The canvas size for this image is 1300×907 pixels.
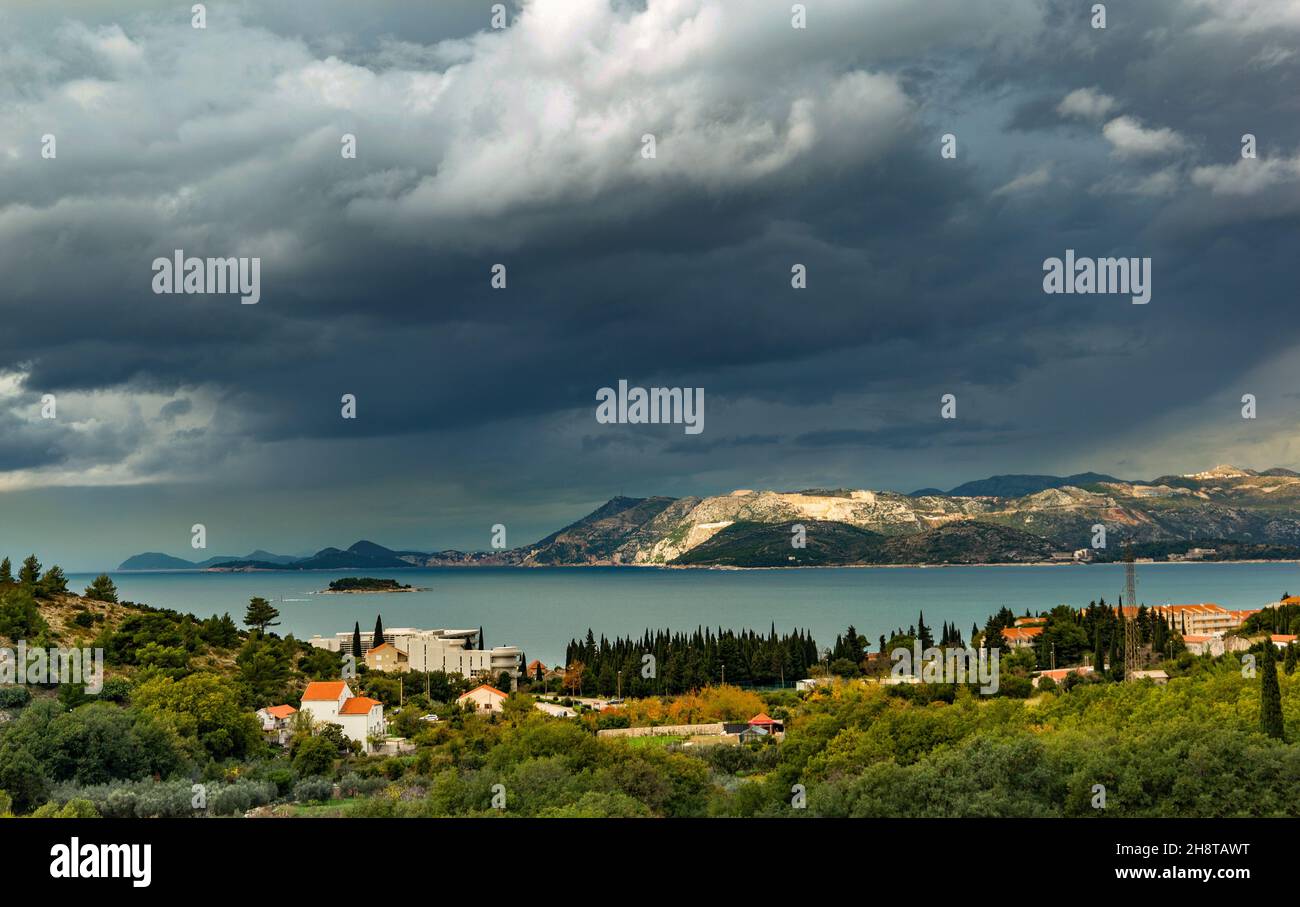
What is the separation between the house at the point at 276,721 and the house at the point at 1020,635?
132 feet

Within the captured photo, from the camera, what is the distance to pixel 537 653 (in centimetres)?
7931

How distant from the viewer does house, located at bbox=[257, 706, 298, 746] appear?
33125 mm

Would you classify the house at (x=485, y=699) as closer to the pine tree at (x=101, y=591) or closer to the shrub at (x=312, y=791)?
the pine tree at (x=101, y=591)

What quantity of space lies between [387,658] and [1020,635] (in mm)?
38772

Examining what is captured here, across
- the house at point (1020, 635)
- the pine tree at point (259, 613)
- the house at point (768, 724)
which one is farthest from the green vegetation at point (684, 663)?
the pine tree at point (259, 613)

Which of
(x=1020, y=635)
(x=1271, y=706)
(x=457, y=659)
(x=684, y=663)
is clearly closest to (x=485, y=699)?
(x=684, y=663)

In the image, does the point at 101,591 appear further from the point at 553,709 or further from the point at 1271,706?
the point at 1271,706

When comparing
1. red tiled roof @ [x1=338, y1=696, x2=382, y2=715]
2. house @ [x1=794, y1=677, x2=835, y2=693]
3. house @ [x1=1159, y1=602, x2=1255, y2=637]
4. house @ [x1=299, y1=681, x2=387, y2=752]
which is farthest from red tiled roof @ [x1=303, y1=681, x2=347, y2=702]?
house @ [x1=1159, y1=602, x2=1255, y2=637]

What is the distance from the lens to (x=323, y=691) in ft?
117

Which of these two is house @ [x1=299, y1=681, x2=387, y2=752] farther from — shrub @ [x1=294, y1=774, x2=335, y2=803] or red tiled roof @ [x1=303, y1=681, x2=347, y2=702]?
shrub @ [x1=294, y1=774, x2=335, y2=803]

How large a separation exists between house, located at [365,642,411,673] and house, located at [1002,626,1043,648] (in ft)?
117

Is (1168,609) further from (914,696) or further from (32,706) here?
(32,706)
